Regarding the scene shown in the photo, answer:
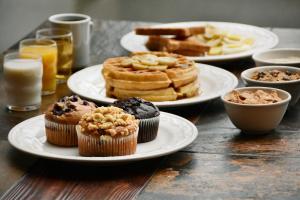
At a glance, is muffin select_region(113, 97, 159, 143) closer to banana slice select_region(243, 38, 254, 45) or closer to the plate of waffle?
the plate of waffle

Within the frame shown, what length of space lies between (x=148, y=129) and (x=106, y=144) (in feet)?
0.61

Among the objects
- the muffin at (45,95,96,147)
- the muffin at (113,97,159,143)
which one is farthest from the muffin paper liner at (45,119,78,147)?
the muffin at (113,97,159,143)

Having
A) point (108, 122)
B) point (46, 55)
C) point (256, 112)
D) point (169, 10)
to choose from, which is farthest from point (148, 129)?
point (169, 10)

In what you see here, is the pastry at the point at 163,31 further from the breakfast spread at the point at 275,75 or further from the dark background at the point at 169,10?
the dark background at the point at 169,10

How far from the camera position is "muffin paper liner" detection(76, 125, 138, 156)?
6.21ft

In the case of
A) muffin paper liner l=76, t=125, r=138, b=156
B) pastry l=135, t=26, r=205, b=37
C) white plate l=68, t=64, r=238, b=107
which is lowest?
white plate l=68, t=64, r=238, b=107

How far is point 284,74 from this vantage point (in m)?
2.42

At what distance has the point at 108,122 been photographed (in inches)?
75.3

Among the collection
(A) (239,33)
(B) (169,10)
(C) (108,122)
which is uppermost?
(C) (108,122)

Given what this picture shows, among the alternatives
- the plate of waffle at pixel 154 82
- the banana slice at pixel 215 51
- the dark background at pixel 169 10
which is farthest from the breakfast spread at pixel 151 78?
the dark background at pixel 169 10

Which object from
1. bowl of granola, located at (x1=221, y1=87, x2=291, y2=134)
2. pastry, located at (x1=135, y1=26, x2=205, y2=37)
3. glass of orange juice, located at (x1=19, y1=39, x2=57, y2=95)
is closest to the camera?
bowl of granola, located at (x1=221, y1=87, x2=291, y2=134)

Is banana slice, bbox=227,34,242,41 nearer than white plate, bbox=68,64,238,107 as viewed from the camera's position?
No

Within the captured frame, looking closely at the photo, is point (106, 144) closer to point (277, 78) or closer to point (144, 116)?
point (144, 116)

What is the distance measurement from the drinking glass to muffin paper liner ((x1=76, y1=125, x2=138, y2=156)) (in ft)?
2.68
